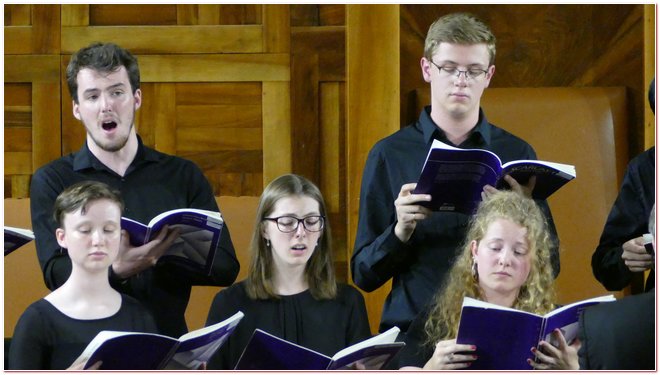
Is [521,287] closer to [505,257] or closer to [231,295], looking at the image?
[505,257]

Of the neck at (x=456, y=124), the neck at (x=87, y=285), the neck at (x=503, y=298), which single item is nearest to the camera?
the neck at (x=87, y=285)

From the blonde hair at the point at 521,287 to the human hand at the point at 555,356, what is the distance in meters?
0.20

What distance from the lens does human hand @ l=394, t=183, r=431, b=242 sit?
3.01 metres

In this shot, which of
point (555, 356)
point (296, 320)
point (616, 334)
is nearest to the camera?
point (616, 334)

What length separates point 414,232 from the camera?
3213mm

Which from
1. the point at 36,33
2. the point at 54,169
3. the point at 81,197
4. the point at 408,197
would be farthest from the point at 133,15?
the point at 408,197

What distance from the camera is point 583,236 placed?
427 centimetres

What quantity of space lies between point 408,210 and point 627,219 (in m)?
0.79

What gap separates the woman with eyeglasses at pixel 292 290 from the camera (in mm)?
3104

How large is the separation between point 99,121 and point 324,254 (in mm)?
737

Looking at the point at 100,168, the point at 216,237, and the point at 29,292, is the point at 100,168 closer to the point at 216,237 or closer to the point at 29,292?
→ the point at 216,237

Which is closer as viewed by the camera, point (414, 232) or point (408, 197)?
point (408, 197)

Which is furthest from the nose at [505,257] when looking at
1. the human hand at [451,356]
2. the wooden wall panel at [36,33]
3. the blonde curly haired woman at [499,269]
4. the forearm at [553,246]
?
the wooden wall panel at [36,33]

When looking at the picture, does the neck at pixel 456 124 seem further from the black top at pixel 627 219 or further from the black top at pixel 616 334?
the black top at pixel 616 334
